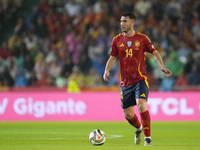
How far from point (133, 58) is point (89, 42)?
11084 millimetres

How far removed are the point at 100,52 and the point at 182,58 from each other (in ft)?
11.3

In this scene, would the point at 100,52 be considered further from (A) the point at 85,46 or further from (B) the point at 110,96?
(B) the point at 110,96

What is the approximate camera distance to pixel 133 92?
8.12 metres

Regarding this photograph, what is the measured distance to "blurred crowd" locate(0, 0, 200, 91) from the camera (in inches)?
682

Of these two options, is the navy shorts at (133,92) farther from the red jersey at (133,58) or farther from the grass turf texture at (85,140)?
the grass turf texture at (85,140)

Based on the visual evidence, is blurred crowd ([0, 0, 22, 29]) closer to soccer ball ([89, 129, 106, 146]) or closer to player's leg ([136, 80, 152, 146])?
player's leg ([136, 80, 152, 146])

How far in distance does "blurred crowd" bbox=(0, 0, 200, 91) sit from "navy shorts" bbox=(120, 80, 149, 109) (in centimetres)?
822

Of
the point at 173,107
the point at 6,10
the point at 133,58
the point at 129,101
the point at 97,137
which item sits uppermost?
the point at 6,10

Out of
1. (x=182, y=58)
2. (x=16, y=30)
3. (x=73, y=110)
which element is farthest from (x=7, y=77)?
(x=182, y=58)

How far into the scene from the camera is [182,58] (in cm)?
1727

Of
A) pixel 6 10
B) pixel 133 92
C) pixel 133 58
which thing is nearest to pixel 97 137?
pixel 133 92

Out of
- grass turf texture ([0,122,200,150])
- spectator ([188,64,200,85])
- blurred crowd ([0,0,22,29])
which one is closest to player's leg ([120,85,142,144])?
grass turf texture ([0,122,200,150])

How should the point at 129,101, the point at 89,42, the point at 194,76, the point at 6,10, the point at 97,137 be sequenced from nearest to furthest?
the point at 97,137, the point at 129,101, the point at 194,76, the point at 89,42, the point at 6,10

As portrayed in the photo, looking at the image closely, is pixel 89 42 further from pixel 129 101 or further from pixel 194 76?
pixel 129 101
